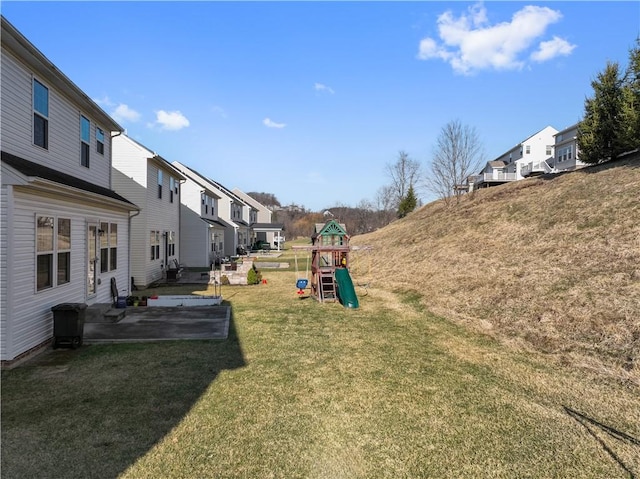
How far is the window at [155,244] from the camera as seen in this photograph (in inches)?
693

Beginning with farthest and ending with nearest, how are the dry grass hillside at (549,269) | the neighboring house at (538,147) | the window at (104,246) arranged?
the neighboring house at (538,147)
the window at (104,246)
the dry grass hillside at (549,269)

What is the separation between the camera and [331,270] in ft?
48.1

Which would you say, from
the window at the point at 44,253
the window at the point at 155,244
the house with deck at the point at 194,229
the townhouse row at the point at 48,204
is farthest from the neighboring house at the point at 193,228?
the window at the point at 44,253

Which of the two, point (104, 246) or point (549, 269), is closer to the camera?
point (104, 246)

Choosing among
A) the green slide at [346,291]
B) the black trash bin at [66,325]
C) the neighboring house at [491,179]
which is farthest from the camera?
the neighboring house at [491,179]

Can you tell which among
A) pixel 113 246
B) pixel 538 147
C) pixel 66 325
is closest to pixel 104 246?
pixel 113 246

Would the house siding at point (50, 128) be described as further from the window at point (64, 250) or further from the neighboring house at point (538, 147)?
the neighboring house at point (538, 147)

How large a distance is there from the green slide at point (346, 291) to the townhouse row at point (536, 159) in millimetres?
25986

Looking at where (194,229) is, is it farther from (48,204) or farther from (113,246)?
(48,204)

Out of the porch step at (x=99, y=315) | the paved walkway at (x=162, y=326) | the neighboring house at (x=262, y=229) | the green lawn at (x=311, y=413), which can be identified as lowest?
the green lawn at (x=311, y=413)

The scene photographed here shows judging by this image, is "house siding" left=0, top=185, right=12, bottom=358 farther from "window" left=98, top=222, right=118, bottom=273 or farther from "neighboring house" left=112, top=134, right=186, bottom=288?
"neighboring house" left=112, top=134, right=186, bottom=288

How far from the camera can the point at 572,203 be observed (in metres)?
16.8

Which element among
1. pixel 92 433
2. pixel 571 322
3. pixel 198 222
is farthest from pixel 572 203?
pixel 198 222

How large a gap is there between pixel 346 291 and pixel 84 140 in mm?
9647
